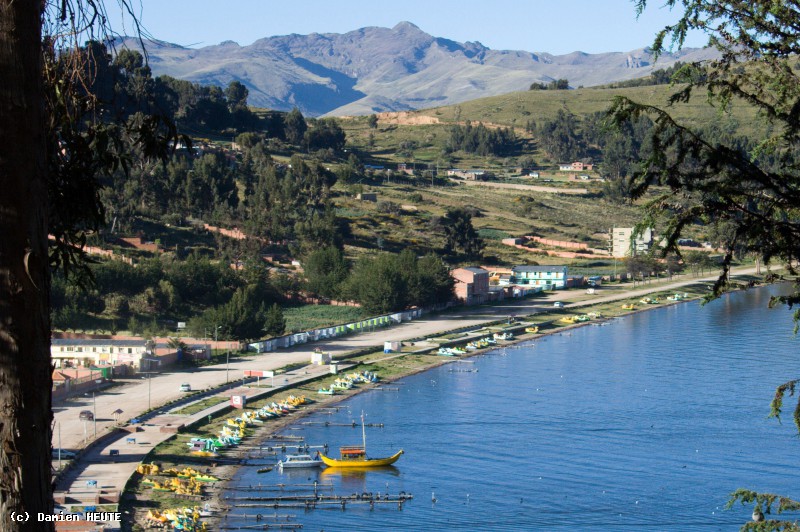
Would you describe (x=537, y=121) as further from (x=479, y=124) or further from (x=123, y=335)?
(x=123, y=335)

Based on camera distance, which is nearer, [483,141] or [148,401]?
[148,401]

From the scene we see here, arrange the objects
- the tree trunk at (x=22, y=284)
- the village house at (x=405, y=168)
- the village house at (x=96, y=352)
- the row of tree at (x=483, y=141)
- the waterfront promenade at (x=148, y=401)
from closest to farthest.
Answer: the tree trunk at (x=22, y=284) < the waterfront promenade at (x=148, y=401) < the village house at (x=96, y=352) < the village house at (x=405, y=168) < the row of tree at (x=483, y=141)

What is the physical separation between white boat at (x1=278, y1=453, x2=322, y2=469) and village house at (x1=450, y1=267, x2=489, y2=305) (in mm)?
33091

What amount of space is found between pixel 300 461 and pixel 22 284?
2848 cm

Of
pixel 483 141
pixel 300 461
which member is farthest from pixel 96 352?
pixel 483 141

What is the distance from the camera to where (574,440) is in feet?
110

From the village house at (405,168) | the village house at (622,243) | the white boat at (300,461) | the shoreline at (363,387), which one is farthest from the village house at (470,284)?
the village house at (405,168)

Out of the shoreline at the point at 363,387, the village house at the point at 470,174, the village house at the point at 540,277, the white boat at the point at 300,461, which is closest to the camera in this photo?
the shoreline at the point at 363,387

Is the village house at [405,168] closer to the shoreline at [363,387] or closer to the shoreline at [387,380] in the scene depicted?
the shoreline at [363,387]

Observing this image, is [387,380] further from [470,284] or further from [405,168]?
[405,168]

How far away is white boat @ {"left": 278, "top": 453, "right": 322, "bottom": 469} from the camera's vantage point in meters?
31.2

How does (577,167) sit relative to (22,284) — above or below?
above

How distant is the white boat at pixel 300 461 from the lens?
102ft

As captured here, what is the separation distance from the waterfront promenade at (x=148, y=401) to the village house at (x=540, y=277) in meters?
7.72
